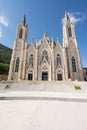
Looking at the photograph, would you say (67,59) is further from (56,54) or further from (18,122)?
(18,122)

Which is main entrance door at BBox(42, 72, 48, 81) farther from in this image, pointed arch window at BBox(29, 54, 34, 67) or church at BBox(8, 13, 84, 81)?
pointed arch window at BBox(29, 54, 34, 67)

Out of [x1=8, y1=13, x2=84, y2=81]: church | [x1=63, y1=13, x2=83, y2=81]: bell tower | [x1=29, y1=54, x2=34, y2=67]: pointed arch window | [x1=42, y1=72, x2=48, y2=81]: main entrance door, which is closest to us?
[x1=8, y1=13, x2=84, y2=81]: church

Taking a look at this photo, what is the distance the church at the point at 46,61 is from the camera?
26180 millimetres

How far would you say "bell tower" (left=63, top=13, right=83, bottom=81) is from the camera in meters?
26.4

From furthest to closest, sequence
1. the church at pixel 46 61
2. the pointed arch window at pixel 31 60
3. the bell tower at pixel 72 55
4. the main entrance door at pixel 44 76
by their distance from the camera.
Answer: the pointed arch window at pixel 31 60
the main entrance door at pixel 44 76
the bell tower at pixel 72 55
the church at pixel 46 61

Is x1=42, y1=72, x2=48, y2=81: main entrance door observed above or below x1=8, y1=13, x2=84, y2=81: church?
below

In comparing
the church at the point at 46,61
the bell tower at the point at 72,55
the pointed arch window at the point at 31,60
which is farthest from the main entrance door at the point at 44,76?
the bell tower at the point at 72,55

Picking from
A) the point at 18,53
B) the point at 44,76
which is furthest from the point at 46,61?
the point at 18,53

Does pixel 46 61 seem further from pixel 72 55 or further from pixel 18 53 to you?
pixel 18 53

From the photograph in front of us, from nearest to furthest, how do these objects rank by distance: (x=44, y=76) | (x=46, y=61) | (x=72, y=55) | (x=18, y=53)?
(x=44, y=76)
(x=46, y=61)
(x=72, y=55)
(x=18, y=53)

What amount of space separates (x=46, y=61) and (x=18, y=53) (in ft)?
30.3

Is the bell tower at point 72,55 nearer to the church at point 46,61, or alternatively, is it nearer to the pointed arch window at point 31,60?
the church at point 46,61

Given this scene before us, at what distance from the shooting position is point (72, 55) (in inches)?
1123

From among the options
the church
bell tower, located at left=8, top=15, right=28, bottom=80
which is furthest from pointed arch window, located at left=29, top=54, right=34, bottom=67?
bell tower, located at left=8, top=15, right=28, bottom=80
